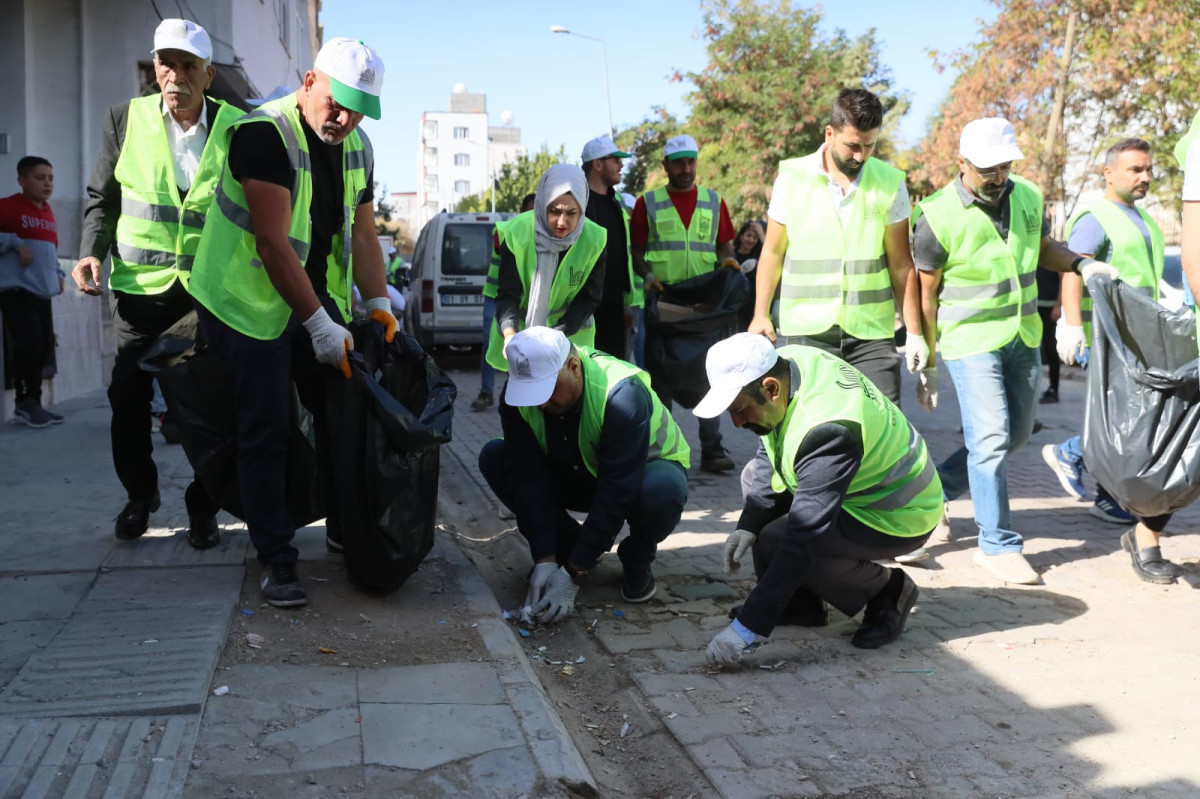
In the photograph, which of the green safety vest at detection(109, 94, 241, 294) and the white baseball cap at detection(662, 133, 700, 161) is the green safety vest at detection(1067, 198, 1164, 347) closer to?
the white baseball cap at detection(662, 133, 700, 161)

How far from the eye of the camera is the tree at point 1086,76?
16.2 meters

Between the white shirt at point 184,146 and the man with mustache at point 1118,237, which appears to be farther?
the man with mustache at point 1118,237

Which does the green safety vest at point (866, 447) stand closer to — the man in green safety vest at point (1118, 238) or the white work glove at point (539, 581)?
the white work glove at point (539, 581)

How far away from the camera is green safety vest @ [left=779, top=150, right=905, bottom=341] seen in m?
5.11

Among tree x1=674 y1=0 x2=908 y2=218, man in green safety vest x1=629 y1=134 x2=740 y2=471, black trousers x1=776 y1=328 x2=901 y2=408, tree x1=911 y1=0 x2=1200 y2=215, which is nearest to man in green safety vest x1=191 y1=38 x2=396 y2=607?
black trousers x1=776 y1=328 x2=901 y2=408

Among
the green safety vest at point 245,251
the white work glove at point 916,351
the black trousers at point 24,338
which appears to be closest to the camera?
the green safety vest at point 245,251

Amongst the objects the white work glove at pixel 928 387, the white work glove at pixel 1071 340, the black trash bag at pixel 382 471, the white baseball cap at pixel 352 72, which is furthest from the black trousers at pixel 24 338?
the white work glove at pixel 1071 340

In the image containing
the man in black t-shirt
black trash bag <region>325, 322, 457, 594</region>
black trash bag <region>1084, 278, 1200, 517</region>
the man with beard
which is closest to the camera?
black trash bag <region>325, 322, 457, 594</region>

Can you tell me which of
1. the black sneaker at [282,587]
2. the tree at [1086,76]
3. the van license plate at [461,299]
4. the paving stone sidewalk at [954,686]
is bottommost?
the paving stone sidewalk at [954,686]

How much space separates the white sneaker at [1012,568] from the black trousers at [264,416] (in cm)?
283

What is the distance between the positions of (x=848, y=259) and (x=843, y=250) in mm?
45

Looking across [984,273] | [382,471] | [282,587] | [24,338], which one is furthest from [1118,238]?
[24,338]

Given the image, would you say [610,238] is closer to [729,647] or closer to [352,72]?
[352,72]

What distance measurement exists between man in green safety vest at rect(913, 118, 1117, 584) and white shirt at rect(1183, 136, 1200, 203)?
108 centimetres
